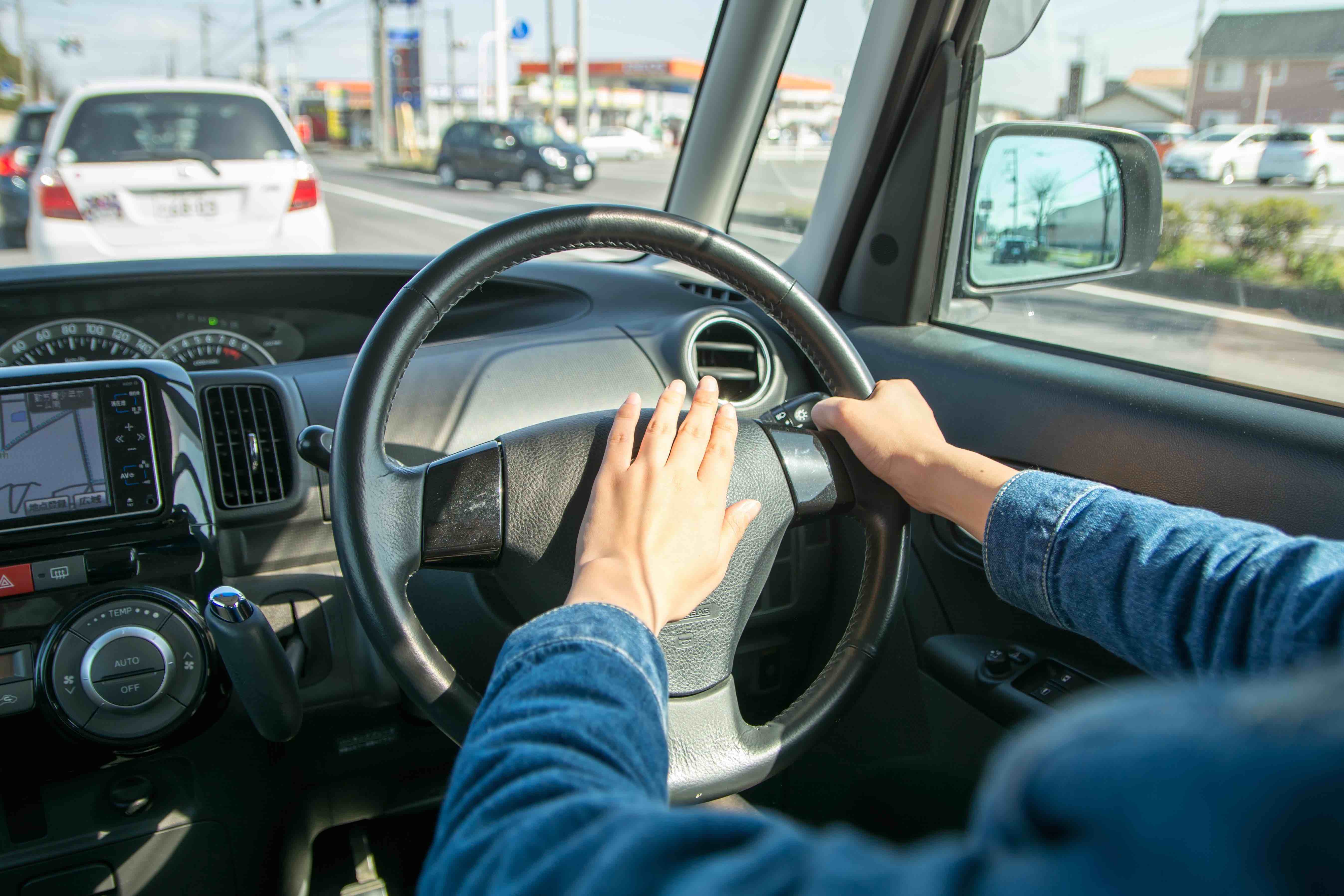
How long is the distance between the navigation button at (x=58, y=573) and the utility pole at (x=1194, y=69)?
74.4 inches

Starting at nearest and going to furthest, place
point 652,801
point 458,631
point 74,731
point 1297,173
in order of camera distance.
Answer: point 652,801
point 74,731
point 1297,173
point 458,631

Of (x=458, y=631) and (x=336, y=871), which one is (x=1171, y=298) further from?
(x=336, y=871)

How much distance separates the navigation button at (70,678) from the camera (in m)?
1.36

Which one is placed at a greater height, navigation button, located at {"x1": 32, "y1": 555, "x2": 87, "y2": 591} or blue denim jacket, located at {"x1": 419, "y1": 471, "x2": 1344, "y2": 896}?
blue denim jacket, located at {"x1": 419, "y1": 471, "x2": 1344, "y2": 896}

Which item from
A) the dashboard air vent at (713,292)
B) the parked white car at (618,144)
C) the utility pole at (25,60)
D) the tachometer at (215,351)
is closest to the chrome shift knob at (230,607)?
the tachometer at (215,351)

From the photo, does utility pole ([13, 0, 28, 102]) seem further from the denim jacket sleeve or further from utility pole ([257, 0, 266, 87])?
the denim jacket sleeve

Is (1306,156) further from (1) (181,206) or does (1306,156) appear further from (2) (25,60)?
(2) (25,60)

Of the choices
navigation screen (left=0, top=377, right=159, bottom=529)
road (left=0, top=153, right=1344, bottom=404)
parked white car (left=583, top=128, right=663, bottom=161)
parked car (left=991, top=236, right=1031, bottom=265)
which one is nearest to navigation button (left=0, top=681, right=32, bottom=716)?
navigation screen (left=0, top=377, right=159, bottom=529)

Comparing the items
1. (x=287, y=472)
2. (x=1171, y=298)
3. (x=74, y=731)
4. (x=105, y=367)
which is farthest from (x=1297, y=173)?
(x=74, y=731)

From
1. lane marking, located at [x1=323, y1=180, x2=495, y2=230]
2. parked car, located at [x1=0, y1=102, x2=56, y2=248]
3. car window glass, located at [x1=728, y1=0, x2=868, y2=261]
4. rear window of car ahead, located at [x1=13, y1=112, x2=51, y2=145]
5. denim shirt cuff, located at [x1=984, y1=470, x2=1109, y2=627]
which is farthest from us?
rear window of car ahead, located at [x1=13, y1=112, x2=51, y2=145]

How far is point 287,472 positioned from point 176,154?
395 centimetres

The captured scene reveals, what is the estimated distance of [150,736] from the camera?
1406mm

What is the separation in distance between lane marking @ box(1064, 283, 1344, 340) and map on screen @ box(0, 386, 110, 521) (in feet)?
5.61

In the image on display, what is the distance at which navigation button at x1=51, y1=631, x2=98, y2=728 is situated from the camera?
1358 mm
